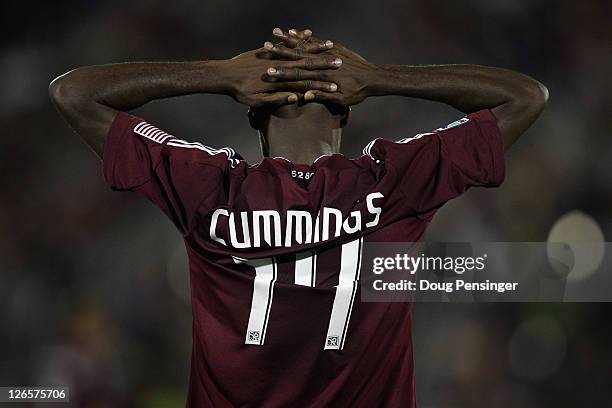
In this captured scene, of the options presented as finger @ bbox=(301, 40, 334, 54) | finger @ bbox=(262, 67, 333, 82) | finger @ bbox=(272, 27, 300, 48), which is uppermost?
finger @ bbox=(272, 27, 300, 48)

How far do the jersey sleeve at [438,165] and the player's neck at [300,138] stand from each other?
144mm

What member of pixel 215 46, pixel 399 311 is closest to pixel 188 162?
pixel 399 311

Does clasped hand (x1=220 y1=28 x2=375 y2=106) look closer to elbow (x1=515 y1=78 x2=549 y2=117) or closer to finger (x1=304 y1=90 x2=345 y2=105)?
finger (x1=304 y1=90 x2=345 y2=105)

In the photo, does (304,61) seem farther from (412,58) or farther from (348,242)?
(412,58)

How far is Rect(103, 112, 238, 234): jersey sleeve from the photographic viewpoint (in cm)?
124

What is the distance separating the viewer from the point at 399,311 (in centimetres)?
133

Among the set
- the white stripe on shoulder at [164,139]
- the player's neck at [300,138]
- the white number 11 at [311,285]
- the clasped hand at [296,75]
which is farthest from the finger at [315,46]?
the white number 11 at [311,285]

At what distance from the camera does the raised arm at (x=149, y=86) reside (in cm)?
132

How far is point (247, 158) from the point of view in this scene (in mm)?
3885

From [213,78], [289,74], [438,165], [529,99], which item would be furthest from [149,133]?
[529,99]

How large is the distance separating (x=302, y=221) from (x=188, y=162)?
211mm

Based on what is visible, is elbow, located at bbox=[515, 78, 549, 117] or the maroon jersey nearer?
the maroon jersey

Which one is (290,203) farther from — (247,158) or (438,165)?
(247,158)

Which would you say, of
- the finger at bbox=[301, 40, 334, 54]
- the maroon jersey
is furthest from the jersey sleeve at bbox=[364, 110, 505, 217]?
the finger at bbox=[301, 40, 334, 54]
